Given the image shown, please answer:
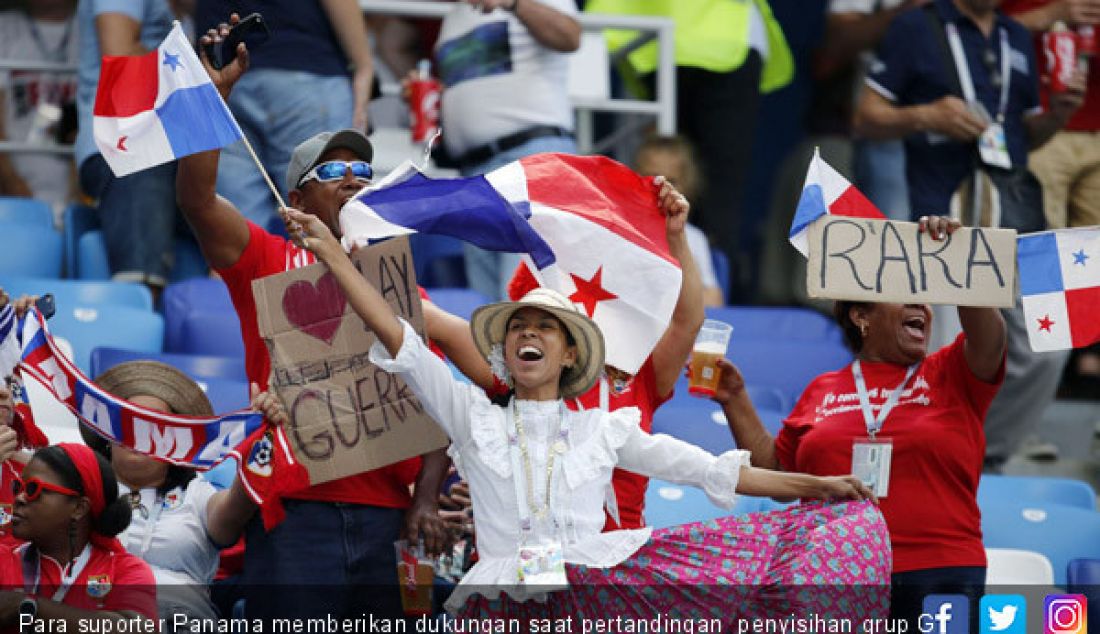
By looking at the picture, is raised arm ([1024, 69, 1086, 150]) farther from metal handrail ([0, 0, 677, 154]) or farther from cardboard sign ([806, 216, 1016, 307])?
cardboard sign ([806, 216, 1016, 307])

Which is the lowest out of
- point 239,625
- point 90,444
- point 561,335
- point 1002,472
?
point 1002,472

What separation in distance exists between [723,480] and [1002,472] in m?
3.60

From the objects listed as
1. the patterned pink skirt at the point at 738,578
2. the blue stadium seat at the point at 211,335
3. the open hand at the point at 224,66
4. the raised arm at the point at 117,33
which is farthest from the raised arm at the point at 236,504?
the raised arm at the point at 117,33

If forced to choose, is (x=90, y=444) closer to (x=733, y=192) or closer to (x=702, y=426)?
(x=702, y=426)

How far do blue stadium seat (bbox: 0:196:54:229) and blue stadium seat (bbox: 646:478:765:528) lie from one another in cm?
312

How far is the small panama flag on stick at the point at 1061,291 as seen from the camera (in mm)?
5934

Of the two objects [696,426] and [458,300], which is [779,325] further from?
[696,426]

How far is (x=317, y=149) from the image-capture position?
564 cm

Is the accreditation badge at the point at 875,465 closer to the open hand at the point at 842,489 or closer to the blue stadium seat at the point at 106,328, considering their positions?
the open hand at the point at 842,489

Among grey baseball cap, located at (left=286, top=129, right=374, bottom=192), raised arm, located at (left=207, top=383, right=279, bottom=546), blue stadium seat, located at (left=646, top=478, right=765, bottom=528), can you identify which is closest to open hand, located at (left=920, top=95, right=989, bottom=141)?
blue stadium seat, located at (left=646, top=478, right=765, bottom=528)

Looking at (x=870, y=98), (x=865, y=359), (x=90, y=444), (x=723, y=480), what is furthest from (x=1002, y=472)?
(x=90, y=444)

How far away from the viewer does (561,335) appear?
206 inches

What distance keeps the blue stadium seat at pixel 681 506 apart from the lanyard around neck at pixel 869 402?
0.70 m

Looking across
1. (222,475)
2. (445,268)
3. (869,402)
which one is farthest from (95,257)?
(869,402)
